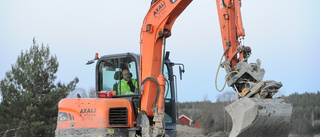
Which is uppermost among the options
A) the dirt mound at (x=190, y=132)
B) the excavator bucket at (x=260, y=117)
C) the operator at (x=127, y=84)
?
the operator at (x=127, y=84)

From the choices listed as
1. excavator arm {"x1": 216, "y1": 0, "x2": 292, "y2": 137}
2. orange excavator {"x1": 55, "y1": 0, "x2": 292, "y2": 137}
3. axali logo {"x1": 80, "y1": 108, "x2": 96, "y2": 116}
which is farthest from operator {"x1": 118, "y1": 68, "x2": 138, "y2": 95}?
excavator arm {"x1": 216, "y1": 0, "x2": 292, "y2": 137}

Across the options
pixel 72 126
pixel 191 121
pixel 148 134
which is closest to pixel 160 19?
pixel 148 134

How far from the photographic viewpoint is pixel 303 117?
2242 centimetres

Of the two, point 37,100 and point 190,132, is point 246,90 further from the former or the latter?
point 190,132

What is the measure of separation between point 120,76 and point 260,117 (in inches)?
133

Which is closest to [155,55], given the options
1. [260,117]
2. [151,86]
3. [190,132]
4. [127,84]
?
[151,86]

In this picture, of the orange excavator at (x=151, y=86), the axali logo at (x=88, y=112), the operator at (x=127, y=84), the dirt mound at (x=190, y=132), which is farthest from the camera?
the dirt mound at (x=190, y=132)

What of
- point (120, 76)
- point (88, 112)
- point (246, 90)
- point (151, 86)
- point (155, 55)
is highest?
point (155, 55)

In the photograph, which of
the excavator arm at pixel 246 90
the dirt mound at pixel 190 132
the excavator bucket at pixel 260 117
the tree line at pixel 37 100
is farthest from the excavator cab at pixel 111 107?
the dirt mound at pixel 190 132

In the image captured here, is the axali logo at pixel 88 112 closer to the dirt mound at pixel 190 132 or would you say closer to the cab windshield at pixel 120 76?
the cab windshield at pixel 120 76

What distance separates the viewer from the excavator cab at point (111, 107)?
27.5ft

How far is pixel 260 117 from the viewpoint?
6.62 m

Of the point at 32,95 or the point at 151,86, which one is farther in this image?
the point at 32,95

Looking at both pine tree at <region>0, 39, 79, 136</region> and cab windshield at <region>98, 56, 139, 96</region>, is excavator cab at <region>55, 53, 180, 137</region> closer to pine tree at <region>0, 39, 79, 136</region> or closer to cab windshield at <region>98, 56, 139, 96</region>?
cab windshield at <region>98, 56, 139, 96</region>
